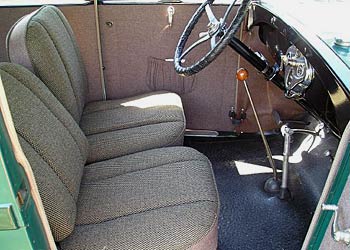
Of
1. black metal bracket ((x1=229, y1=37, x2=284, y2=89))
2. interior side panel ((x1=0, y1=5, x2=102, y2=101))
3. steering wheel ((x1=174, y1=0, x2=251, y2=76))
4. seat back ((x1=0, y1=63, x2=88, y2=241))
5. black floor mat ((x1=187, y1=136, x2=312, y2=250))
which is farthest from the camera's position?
interior side panel ((x1=0, y1=5, x2=102, y2=101))

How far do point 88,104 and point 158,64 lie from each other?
1.40 ft

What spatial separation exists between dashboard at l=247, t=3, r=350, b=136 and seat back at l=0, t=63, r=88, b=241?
0.75m

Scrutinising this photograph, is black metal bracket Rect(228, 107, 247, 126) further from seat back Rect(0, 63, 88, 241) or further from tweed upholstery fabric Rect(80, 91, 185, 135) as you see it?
seat back Rect(0, 63, 88, 241)

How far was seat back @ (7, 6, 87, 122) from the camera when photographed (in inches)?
47.6

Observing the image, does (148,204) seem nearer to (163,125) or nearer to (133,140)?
(133,140)

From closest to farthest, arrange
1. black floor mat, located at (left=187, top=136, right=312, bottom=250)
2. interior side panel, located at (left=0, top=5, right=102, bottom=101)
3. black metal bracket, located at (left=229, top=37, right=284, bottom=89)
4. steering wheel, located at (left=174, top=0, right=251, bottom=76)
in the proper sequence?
steering wheel, located at (left=174, top=0, right=251, bottom=76), black metal bracket, located at (left=229, top=37, right=284, bottom=89), black floor mat, located at (left=187, top=136, right=312, bottom=250), interior side panel, located at (left=0, top=5, right=102, bottom=101)

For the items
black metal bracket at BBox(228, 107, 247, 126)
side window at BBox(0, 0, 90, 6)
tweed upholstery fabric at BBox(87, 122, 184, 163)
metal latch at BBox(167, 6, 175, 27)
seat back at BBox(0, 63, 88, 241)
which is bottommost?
black metal bracket at BBox(228, 107, 247, 126)

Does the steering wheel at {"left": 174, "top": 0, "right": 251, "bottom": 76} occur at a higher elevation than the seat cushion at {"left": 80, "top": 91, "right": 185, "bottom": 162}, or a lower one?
higher

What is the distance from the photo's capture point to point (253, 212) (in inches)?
63.8

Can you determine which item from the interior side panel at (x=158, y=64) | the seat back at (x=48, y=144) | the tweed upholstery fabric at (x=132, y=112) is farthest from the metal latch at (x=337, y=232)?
the interior side panel at (x=158, y=64)

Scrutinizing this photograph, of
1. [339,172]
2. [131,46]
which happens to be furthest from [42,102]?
[131,46]

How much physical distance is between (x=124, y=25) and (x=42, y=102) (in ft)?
3.03

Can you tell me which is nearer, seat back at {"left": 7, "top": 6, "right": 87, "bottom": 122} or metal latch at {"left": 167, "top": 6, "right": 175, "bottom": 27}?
seat back at {"left": 7, "top": 6, "right": 87, "bottom": 122}

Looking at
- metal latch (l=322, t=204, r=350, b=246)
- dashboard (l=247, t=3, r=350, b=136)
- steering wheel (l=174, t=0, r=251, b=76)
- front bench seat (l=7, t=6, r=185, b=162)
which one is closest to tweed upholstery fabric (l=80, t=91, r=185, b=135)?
front bench seat (l=7, t=6, r=185, b=162)
